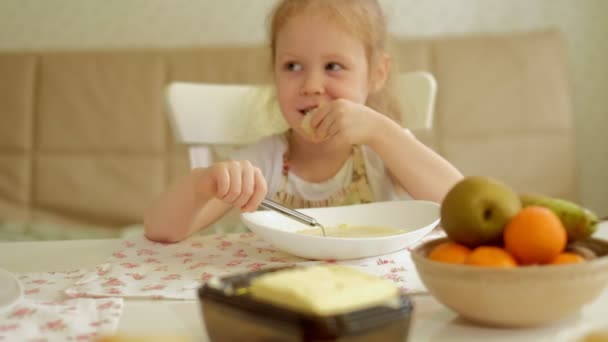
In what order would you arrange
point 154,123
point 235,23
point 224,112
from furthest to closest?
point 235,23 < point 154,123 < point 224,112

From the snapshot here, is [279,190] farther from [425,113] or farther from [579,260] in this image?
[579,260]

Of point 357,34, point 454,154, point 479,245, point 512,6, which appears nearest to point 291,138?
point 357,34

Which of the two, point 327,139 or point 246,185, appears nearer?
point 246,185

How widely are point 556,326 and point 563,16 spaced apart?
2.22m

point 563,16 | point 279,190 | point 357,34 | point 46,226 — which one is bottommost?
point 46,226

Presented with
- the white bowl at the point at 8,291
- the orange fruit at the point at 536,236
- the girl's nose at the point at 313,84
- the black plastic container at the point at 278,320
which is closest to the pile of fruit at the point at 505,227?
the orange fruit at the point at 536,236

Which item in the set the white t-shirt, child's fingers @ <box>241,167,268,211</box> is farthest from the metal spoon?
the white t-shirt

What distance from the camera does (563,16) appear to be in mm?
2590

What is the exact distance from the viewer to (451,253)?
2.08 feet

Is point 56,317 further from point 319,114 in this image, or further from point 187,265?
point 319,114

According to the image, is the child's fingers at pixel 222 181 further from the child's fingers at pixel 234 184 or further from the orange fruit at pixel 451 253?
the orange fruit at pixel 451 253

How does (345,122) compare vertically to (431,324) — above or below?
above

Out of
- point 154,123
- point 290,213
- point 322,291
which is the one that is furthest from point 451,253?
point 154,123

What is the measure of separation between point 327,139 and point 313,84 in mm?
110
